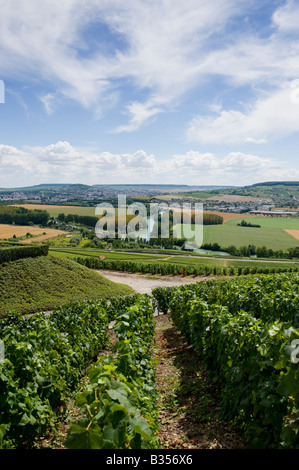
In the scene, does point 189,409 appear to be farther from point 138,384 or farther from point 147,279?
point 147,279

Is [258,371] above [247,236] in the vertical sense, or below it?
above

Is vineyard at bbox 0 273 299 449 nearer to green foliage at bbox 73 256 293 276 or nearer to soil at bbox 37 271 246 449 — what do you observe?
soil at bbox 37 271 246 449

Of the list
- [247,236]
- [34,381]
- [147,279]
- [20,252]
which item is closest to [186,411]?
[34,381]

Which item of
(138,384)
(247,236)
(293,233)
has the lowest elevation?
(247,236)

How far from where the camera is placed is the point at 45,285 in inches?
990

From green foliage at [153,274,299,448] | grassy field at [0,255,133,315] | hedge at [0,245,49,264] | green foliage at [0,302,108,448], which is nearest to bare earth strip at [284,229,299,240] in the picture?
grassy field at [0,255,133,315]

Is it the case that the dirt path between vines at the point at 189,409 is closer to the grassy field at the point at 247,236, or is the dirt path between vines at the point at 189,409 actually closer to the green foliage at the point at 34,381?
the green foliage at the point at 34,381

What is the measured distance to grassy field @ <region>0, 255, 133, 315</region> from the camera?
22.4m

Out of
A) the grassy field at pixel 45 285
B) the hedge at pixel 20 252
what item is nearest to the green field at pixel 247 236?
the grassy field at pixel 45 285

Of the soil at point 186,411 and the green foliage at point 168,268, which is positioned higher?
the soil at point 186,411

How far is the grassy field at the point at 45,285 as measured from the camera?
22.4 metres

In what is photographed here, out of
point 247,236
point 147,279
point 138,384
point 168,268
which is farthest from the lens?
point 247,236
